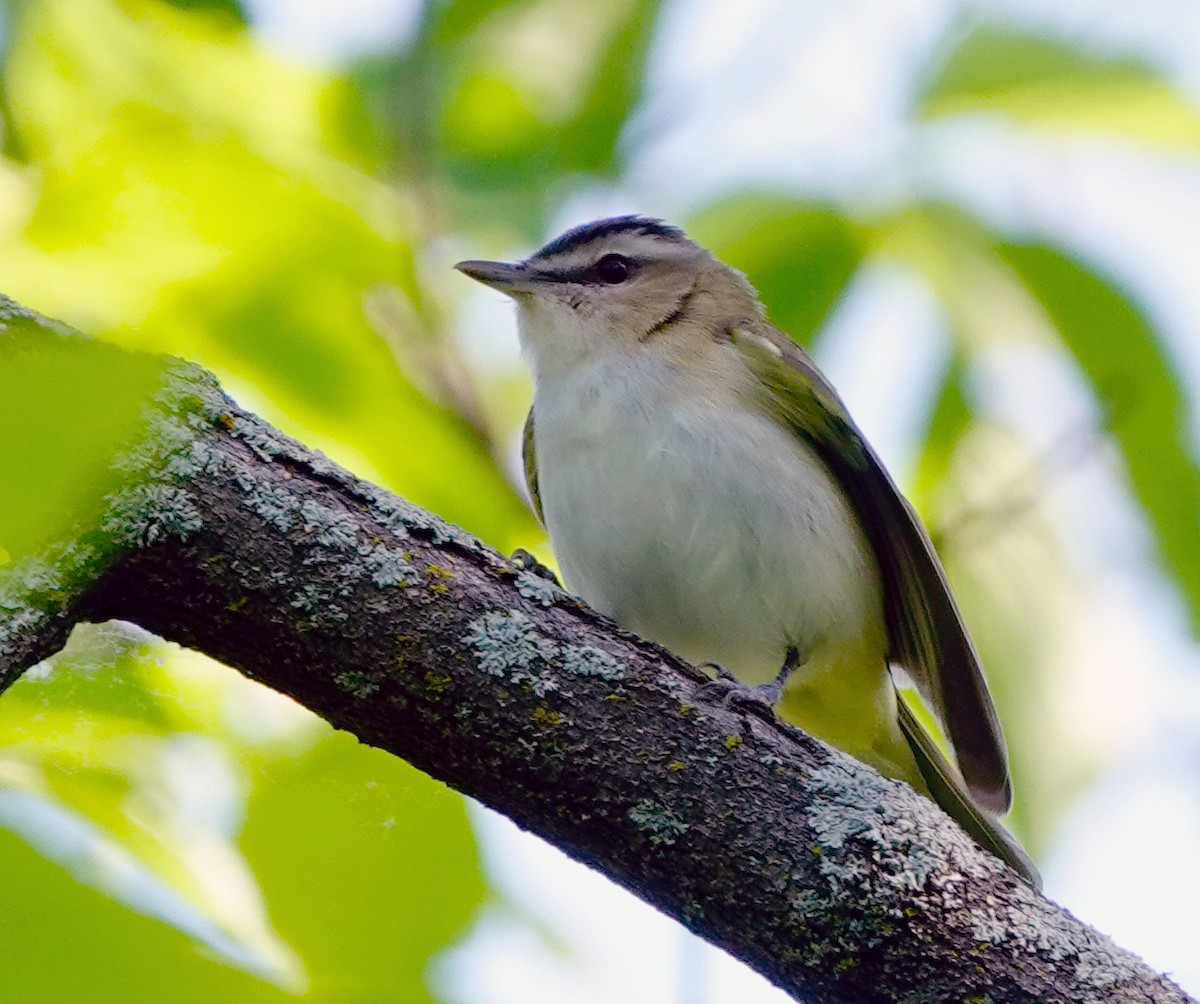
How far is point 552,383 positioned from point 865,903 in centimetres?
210

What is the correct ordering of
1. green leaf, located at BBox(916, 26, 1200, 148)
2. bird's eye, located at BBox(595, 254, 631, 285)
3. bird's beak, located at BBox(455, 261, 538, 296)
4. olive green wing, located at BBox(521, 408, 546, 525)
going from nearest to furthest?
1. green leaf, located at BBox(916, 26, 1200, 148)
2. bird's beak, located at BBox(455, 261, 538, 296)
3. olive green wing, located at BBox(521, 408, 546, 525)
4. bird's eye, located at BBox(595, 254, 631, 285)

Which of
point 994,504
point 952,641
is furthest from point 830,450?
point 994,504

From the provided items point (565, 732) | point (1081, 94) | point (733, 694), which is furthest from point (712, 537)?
point (1081, 94)

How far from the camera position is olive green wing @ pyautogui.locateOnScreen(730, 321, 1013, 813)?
11.8 ft

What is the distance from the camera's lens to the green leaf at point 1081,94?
2.46 meters

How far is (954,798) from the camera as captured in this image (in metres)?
3.95

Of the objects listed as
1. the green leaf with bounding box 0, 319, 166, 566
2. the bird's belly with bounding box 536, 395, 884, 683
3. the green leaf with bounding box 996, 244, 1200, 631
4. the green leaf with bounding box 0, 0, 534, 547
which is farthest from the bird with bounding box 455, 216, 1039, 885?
the green leaf with bounding box 0, 319, 166, 566

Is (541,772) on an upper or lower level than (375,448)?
lower

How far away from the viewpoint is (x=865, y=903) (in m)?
2.35

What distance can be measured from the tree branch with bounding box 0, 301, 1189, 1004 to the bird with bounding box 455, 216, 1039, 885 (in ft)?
3.56

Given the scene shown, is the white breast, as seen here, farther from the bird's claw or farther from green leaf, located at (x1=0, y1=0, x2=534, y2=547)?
the bird's claw

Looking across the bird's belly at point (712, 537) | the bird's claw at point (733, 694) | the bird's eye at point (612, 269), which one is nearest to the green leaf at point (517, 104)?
the bird's belly at point (712, 537)

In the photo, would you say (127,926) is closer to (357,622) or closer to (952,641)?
(357,622)

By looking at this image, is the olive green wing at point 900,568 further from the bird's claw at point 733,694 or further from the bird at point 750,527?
the bird's claw at point 733,694
